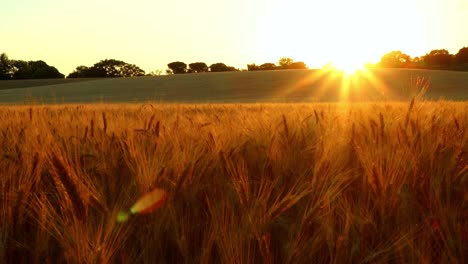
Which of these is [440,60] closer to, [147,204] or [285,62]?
[285,62]

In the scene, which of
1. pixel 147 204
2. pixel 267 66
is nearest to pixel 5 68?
pixel 267 66

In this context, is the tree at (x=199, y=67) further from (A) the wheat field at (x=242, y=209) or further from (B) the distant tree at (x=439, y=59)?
(A) the wheat field at (x=242, y=209)

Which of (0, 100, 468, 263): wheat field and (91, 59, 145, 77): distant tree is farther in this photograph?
(91, 59, 145, 77): distant tree

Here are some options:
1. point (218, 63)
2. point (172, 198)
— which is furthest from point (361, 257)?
point (218, 63)

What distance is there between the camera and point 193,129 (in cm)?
204

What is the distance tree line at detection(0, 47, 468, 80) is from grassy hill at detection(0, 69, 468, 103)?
69.1 ft

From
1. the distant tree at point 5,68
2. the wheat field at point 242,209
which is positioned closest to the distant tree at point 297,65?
the distant tree at point 5,68

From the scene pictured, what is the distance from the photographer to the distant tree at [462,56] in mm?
59047

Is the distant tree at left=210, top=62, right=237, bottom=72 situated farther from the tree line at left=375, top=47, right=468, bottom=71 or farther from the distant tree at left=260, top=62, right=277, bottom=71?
the tree line at left=375, top=47, right=468, bottom=71

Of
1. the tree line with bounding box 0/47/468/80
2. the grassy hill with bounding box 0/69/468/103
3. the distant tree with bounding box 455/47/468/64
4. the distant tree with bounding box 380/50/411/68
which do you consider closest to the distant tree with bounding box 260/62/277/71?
the tree line with bounding box 0/47/468/80

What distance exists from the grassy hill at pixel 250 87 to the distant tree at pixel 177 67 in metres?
26.6

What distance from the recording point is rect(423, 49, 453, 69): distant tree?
5928cm

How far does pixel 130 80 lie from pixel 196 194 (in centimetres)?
3713

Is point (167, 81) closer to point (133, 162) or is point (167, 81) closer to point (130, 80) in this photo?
point (130, 80)
